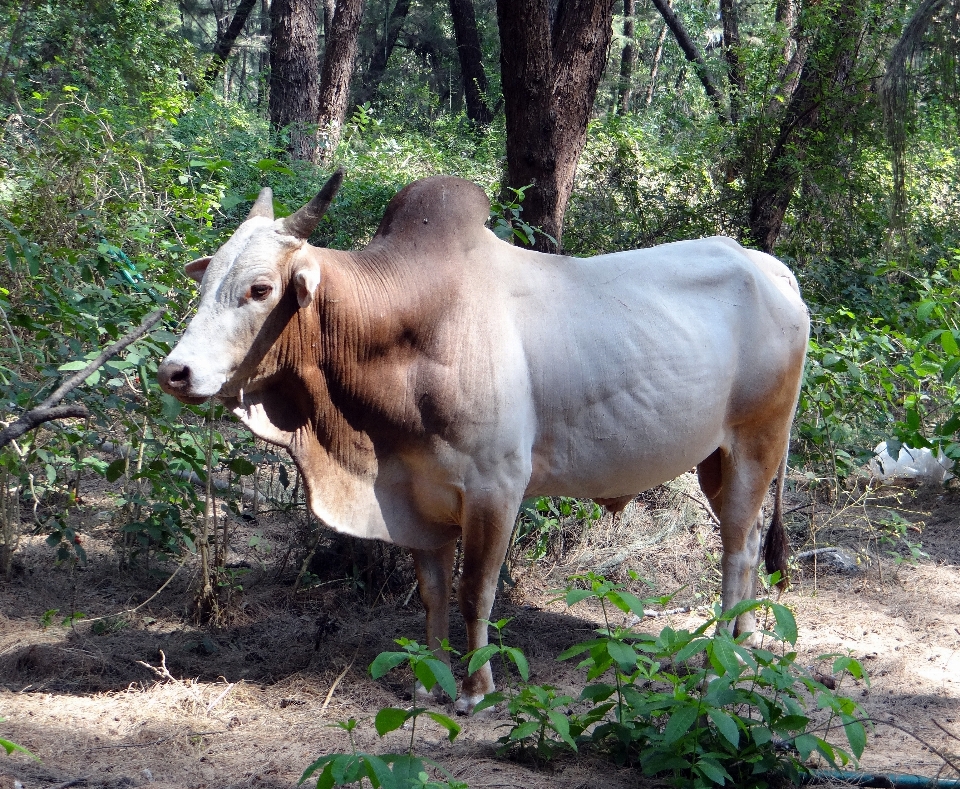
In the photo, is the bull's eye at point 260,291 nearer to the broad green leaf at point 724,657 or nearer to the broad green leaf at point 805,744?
the broad green leaf at point 724,657

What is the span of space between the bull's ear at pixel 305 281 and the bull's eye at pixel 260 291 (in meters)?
0.09

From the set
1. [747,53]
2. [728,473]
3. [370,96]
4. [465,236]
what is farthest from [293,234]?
[370,96]

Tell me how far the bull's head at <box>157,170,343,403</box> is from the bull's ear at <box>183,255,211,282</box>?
0.33 ft

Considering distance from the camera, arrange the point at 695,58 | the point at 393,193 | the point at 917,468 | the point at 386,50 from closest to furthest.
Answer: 1. the point at 917,468
2. the point at 393,193
3. the point at 695,58
4. the point at 386,50

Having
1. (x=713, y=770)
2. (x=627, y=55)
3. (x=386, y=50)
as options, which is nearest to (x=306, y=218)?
(x=713, y=770)

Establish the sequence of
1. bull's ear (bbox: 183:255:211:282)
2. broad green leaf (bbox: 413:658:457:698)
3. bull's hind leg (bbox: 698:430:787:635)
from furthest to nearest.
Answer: bull's hind leg (bbox: 698:430:787:635), bull's ear (bbox: 183:255:211:282), broad green leaf (bbox: 413:658:457:698)

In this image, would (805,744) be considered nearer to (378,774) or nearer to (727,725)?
(727,725)

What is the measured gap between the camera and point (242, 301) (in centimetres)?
327

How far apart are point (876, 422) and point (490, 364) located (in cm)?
324

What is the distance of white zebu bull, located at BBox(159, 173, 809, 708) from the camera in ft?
11.1

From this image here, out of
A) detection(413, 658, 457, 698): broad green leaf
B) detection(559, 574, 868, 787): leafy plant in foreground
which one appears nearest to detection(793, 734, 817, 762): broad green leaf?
detection(559, 574, 868, 787): leafy plant in foreground

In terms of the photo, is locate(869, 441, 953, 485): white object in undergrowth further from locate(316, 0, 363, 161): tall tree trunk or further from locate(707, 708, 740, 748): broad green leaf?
locate(316, 0, 363, 161): tall tree trunk

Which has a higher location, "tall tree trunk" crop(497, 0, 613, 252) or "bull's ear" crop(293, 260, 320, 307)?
"tall tree trunk" crop(497, 0, 613, 252)

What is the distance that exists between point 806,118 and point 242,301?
21.0 feet
